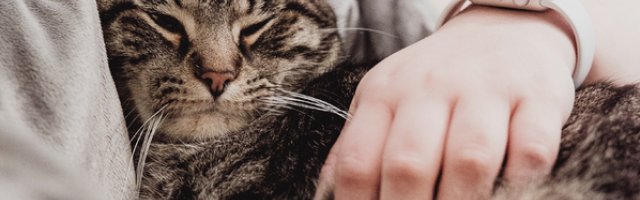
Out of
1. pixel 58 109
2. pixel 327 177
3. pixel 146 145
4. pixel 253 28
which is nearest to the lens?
pixel 58 109

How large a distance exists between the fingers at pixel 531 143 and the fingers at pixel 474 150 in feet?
0.04

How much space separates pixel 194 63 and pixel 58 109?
0.32 meters

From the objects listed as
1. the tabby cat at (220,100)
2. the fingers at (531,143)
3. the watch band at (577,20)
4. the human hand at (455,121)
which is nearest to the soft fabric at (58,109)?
the tabby cat at (220,100)

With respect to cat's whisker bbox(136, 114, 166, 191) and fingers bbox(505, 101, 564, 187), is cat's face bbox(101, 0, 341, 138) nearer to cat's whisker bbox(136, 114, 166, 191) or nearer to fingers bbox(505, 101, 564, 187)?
cat's whisker bbox(136, 114, 166, 191)

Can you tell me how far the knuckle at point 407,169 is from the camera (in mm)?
572

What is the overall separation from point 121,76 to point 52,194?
479 mm

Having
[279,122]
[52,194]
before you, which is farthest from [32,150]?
[279,122]

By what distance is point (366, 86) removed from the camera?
72 cm

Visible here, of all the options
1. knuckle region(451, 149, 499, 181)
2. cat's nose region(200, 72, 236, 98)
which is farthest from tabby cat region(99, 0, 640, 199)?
knuckle region(451, 149, 499, 181)

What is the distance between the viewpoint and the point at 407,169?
0.57 metres

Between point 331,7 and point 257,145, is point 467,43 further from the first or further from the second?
point 331,7

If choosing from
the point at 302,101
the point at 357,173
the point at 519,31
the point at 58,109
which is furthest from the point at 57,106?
the point at 519,31

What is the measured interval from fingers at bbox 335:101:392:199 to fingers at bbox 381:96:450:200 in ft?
0.06

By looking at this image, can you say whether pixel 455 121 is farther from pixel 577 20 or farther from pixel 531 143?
pixel 577 20
